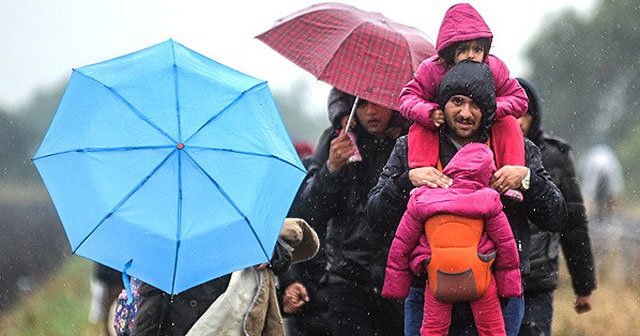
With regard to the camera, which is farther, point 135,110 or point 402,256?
point 402,256

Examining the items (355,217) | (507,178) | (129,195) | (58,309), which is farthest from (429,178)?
(58,309)

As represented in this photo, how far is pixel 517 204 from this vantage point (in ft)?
17.7

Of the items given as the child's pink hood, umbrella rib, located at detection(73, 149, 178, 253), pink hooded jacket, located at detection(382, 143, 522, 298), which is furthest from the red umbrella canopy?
umbrella rib, located at detection(73, 149, 178, 253)

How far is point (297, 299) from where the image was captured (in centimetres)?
712

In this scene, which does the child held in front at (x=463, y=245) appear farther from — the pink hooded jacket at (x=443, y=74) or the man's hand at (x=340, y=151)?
the man's hand at (x=340, y=151)

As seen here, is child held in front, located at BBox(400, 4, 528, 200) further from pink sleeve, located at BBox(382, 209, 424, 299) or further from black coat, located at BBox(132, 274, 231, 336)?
black coat, located at BBox(132, 274, 231, 336)

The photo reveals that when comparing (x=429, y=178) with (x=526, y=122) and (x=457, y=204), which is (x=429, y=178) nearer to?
(x=457, y=204)

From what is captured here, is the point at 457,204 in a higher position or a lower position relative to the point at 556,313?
higher

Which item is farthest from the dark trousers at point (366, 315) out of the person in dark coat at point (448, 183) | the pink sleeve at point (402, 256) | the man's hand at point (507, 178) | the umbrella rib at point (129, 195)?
the umbrella rib at point (129, 195)

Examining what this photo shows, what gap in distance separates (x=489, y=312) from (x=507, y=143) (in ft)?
2.10

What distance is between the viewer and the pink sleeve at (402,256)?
5246 mm

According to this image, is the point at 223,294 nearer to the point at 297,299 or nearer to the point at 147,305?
the point at 147,305

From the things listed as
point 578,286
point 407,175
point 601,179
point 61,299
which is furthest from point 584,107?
point 407,175

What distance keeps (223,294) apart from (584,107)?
22.3 meters
